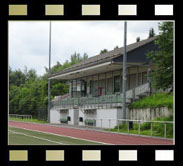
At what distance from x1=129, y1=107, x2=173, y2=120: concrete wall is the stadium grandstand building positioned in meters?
1.26

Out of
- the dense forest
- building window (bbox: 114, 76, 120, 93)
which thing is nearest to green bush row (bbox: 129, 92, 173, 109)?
building window (bbox: 114, 76, 120, 93)

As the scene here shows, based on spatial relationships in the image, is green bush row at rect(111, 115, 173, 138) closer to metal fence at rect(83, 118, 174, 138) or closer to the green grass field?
metal fence at rect(83, 118, 174, 138)

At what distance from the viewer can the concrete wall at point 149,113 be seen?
1172 inches

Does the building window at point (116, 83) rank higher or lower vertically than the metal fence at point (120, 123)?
higher

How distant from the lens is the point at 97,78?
170ft

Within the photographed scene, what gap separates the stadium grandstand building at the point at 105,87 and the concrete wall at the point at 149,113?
4.15ft

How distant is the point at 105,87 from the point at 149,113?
17.6 meters

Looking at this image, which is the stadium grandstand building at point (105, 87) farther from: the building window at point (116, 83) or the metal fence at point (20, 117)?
the metal fence at point (20, 117)

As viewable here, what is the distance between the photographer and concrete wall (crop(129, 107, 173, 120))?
29.8 meters

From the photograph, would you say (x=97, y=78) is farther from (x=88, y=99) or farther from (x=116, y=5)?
(x=116, y=5)

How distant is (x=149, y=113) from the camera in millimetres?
32188

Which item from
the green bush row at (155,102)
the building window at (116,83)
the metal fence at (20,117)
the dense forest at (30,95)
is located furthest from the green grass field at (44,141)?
the dense forest at (30,95)

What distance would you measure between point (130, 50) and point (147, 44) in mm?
2225
